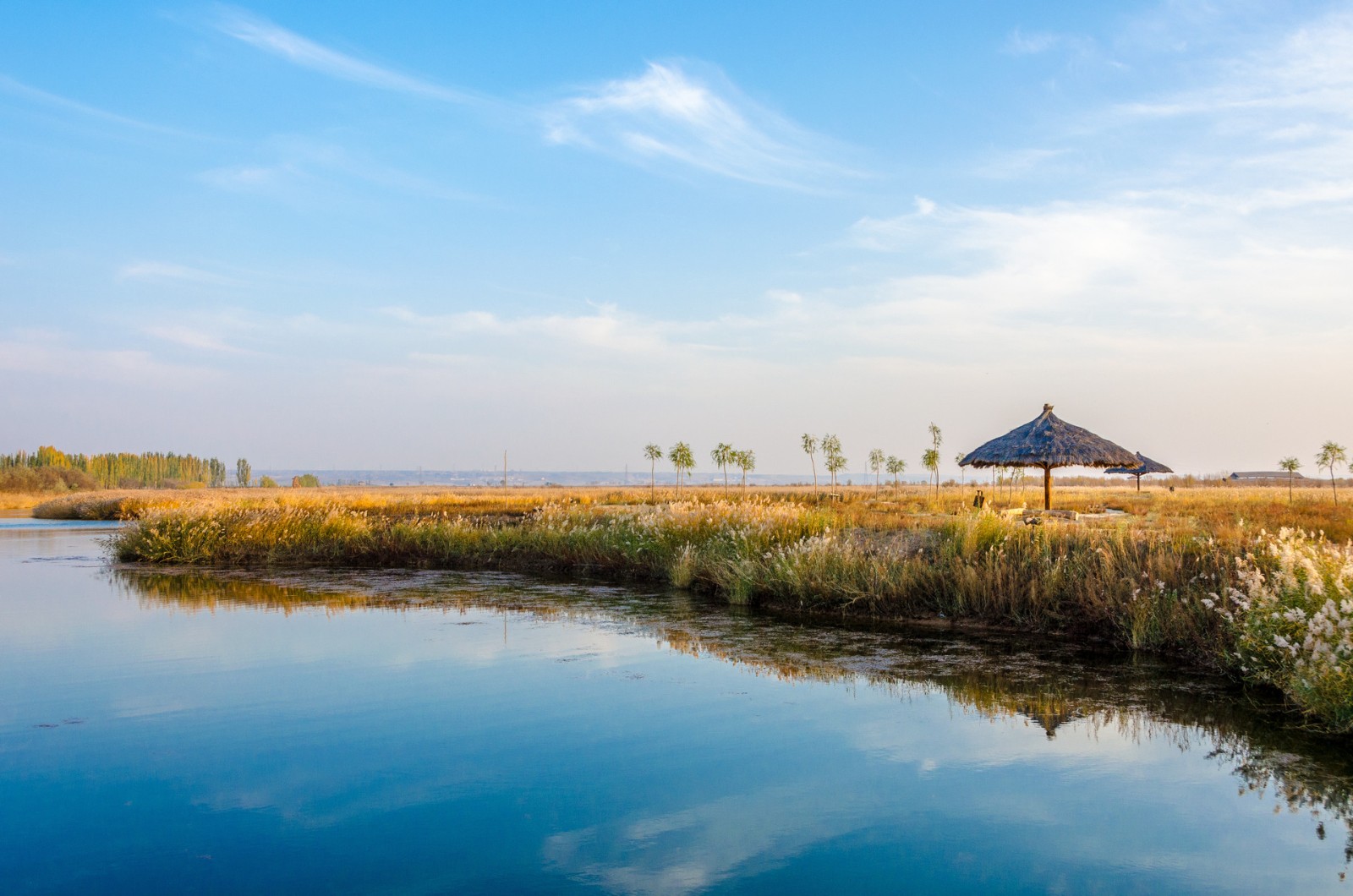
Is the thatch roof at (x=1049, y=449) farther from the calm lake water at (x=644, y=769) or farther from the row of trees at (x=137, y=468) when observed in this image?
the row of trees at (x=137, y=468)

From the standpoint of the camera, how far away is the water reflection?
4438 mm

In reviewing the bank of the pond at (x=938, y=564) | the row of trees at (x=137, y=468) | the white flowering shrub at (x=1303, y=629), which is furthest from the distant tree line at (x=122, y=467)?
the white flowering shrub at (x=1303, y=629)

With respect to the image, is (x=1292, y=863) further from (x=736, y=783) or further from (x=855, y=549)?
(x=855, y=549)

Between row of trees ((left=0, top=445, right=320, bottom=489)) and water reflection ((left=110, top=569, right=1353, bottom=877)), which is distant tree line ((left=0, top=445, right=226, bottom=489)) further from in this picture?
water reflection ((left=110, top=569, right=1353, bottom=877))

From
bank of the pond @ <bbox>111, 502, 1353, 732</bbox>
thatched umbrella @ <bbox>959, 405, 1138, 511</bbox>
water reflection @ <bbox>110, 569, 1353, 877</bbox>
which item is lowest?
water reflection @ <bbox>110, 569, 1353, 877</bbox>

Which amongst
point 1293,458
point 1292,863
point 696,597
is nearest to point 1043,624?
point 696,597

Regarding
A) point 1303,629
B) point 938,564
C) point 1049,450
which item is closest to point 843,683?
point 1303,629

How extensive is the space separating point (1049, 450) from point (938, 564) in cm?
1210

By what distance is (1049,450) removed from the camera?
22.0 m

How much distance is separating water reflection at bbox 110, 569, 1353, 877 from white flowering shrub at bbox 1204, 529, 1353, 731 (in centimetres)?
26

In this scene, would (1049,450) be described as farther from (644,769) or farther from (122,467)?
(122,467)

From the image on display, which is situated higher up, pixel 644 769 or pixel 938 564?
pixel 938 564

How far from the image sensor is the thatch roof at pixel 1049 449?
22.1 metres

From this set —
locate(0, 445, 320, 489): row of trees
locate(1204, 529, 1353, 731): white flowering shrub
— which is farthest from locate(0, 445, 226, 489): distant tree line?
locate(1204, 529, 1353, 731): white flowering shrub
